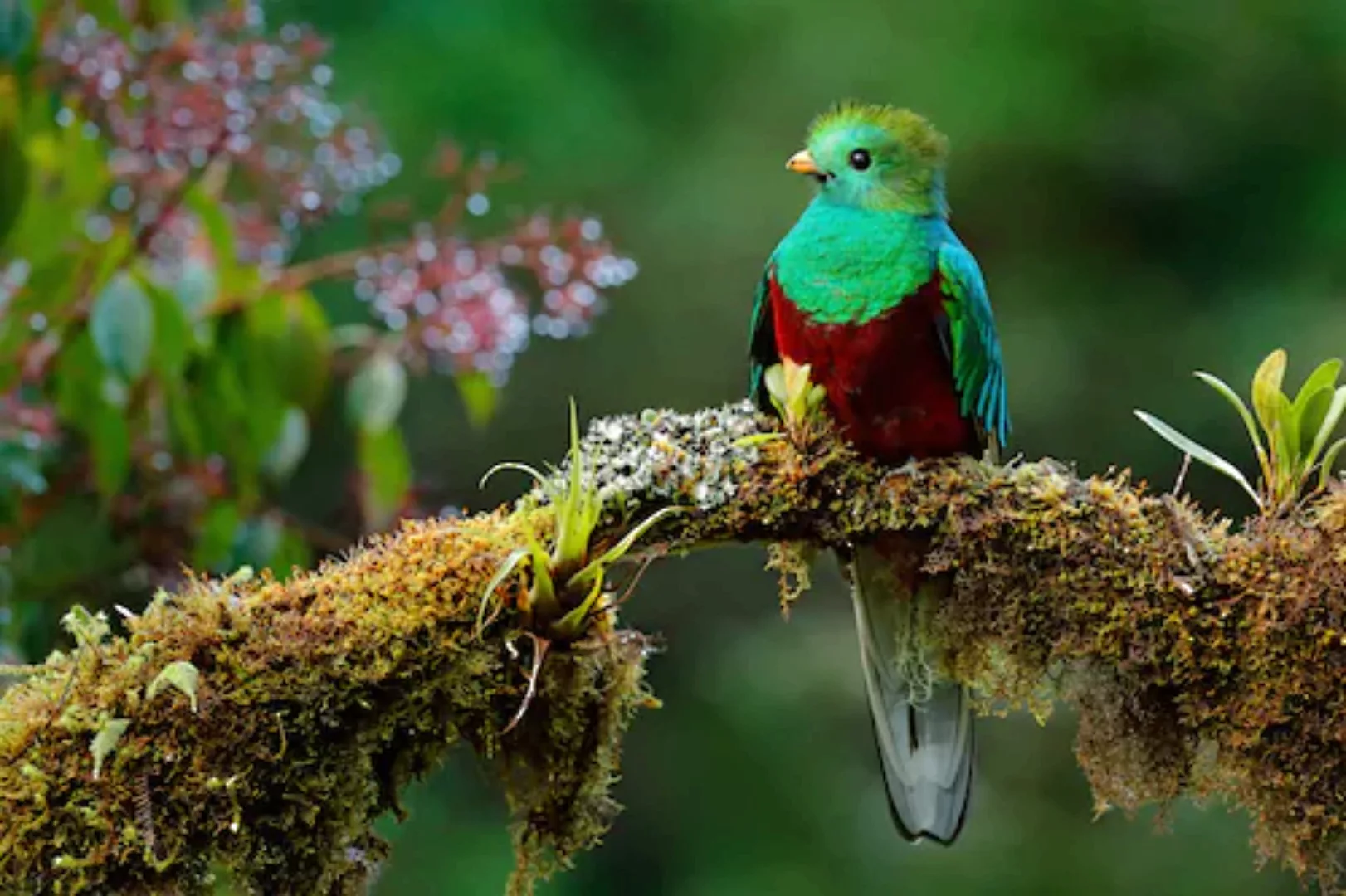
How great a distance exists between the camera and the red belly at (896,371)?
7.17ft

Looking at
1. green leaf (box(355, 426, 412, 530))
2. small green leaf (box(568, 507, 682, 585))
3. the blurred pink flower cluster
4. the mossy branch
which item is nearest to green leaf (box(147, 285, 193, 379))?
the blurred pink flower cluster

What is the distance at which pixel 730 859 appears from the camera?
6.07 m

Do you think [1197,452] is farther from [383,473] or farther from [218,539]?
[218,539]

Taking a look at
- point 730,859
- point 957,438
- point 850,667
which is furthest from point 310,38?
point 730,859

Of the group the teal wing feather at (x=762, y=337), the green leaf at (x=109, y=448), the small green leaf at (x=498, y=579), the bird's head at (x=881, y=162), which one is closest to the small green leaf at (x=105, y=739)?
the small green leaf at (x=498, y=579)

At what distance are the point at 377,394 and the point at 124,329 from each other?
1.44 feet

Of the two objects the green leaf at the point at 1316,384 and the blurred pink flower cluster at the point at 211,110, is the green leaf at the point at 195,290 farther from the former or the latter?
the green leaf at the point at 1316,384

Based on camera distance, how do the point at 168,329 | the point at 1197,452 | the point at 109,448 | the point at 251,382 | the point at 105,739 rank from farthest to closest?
the point at 251,382, the point at 109,448, the point at 168,329, the point at 1197,452, the point at 105,739

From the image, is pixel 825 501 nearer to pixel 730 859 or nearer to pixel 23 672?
pixel 23 672

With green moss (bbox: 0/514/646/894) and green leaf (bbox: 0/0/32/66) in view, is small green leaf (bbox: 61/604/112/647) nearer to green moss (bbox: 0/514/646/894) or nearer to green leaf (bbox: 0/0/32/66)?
green moss (bbox: 0/514/646/894)

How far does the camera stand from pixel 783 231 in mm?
5973

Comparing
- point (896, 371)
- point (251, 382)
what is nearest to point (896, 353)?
point (896, 371)

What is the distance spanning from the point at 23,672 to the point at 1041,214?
5040 mm

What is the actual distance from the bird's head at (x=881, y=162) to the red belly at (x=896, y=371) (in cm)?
14
